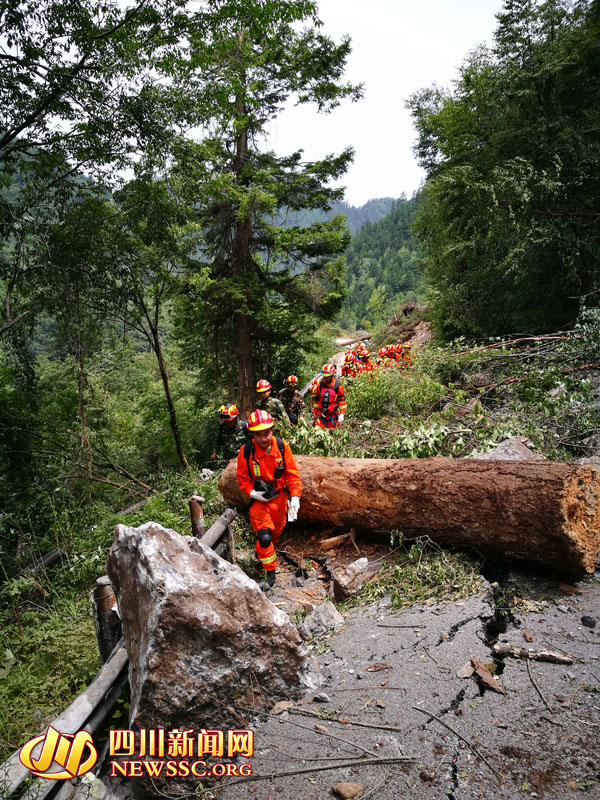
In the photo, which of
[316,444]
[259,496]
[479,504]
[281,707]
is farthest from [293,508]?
[281,707]

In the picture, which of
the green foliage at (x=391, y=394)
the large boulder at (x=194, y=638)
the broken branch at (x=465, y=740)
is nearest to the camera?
the broken branch at (x=465, y=740)

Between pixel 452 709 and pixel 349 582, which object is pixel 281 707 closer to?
pixel 452 709

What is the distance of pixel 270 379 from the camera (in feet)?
48.2

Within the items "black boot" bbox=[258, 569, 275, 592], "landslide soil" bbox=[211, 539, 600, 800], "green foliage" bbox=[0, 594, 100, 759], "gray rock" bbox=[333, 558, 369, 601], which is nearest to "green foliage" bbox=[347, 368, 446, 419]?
"gray rock" bbox=[333, 558, 369, 601]

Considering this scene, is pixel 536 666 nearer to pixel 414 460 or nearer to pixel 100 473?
pixel 414 460

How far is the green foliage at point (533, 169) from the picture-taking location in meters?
8.88

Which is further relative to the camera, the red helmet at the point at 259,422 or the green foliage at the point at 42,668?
the red helmet at the point at 259,422

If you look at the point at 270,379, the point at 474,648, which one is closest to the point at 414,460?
the point at 474,648

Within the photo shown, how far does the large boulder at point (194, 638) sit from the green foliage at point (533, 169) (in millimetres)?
8496

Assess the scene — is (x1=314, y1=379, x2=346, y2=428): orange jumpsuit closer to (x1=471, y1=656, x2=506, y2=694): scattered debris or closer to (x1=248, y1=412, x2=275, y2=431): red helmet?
(x1=248, y1=412, x2=275, y2=431): red helmet

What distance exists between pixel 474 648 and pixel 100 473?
24.9 ft

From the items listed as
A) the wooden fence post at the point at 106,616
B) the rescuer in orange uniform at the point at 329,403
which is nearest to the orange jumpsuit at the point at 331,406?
the rescuer in orange uniform at the point at 329,403

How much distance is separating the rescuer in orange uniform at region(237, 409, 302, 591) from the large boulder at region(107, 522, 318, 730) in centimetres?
189

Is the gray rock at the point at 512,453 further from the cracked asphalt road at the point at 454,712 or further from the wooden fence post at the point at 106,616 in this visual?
the wooden fence post at the point at 106,616
